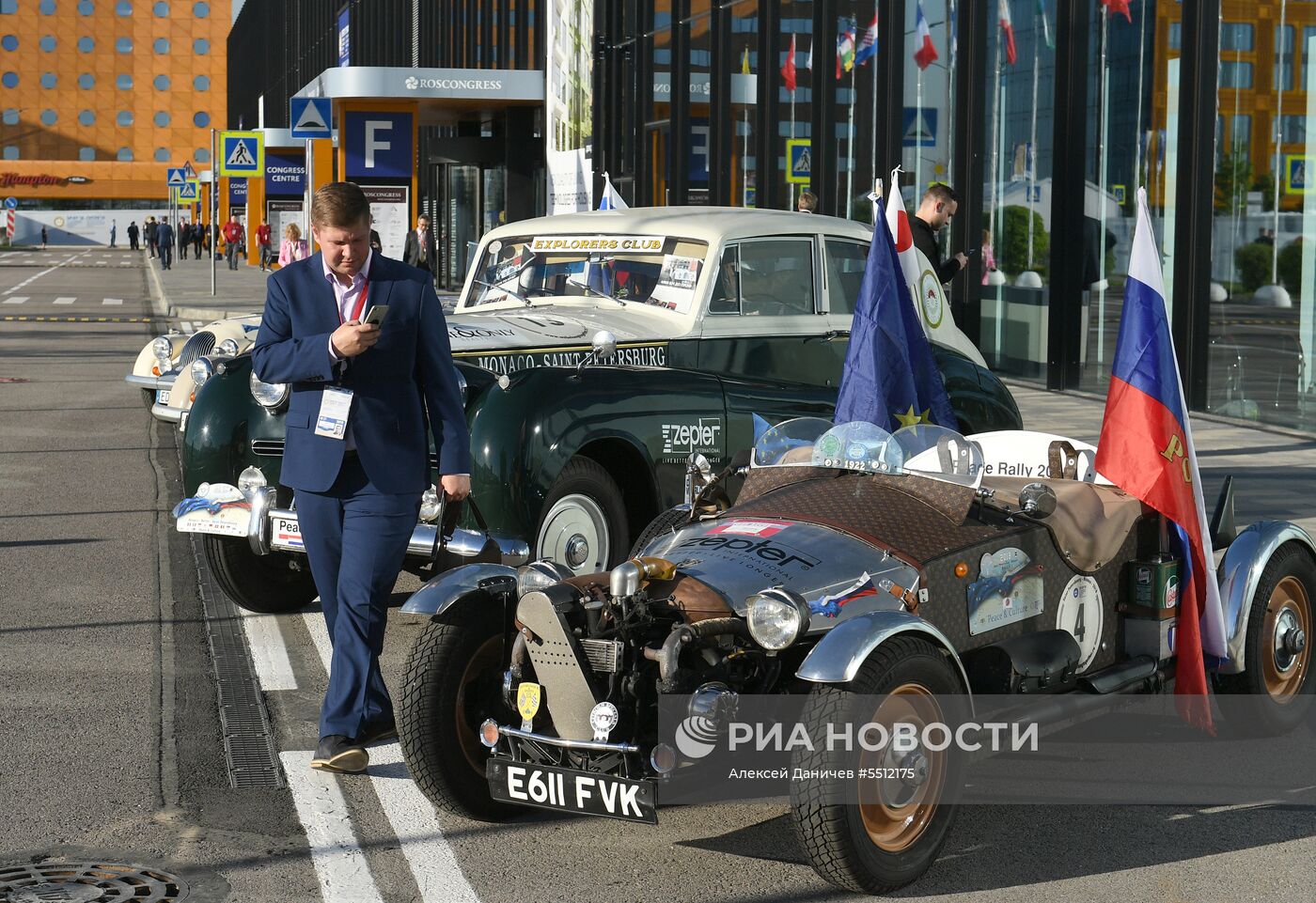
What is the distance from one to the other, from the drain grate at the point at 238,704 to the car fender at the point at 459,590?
0.89m

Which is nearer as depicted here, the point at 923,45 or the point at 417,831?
the point at 417,831

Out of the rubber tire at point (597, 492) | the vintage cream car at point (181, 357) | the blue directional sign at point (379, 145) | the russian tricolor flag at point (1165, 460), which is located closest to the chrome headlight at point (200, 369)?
the vintage cream car at point (181, 357)

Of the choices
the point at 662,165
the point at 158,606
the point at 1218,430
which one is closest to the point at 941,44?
the point at 1218,430

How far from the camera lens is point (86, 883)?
4492 millimetres

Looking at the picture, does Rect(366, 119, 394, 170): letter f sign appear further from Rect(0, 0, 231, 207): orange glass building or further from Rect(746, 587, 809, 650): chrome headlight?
Rect(0, 0, 231, 207): orange glass building

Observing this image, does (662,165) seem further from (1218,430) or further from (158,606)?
(158,606)

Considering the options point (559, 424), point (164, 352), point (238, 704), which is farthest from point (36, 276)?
point (238, 704)

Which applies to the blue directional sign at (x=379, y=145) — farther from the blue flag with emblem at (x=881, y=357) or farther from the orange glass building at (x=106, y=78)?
the orange glass building at (x=106, y=78)

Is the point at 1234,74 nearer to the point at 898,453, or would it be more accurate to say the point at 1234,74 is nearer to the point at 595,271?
the point at 595,271

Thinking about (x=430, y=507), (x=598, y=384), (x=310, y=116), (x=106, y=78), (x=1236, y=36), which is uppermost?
(x=106, y=78)

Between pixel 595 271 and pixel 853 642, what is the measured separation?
5.51 m

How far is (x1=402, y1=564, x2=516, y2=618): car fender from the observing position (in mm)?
4934

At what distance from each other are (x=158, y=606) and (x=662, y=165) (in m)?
21.8

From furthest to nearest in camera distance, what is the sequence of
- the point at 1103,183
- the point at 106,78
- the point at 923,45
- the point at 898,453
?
the point at 106,78
the point at 923,45
the point at 1103,183
the point at 898,453
